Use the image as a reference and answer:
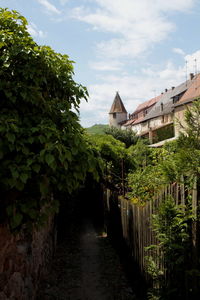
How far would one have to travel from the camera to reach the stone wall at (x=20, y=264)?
3064 millimetres

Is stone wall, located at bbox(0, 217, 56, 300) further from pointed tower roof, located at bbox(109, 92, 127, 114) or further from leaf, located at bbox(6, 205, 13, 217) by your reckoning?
pointed tower roof, located at bbox(109, 92, 127, 114)

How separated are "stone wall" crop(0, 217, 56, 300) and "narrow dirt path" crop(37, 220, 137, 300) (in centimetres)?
51

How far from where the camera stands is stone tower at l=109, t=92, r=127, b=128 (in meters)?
60.2

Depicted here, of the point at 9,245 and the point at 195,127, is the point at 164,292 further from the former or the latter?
the point at 195,127

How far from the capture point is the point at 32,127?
286 cm

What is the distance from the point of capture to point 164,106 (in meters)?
40.0

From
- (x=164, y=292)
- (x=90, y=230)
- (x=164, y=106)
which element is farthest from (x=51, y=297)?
(x=164, y=106)

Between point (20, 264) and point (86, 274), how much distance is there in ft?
8.16

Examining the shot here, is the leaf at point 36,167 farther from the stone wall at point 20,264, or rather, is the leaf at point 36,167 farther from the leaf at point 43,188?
the stone wall at point 20,264

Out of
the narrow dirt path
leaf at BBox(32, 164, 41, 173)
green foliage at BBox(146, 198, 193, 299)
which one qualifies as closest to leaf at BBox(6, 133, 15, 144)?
leaf at BBox(32, 164, 41, 173)

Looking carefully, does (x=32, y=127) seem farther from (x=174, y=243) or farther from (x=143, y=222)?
(x=143, y=222)

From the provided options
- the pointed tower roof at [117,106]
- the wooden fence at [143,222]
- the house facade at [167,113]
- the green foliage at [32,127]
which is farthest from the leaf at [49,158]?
the pointed tower roof at [117,106]

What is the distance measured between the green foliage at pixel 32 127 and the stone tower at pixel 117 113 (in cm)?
5682

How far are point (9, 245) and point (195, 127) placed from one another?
10.9 ft
